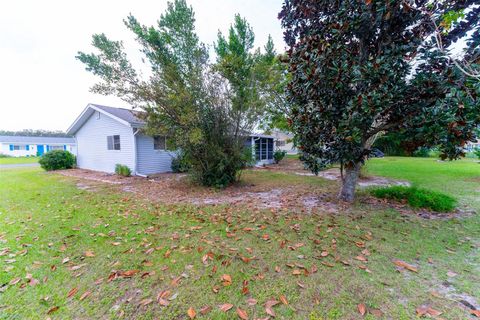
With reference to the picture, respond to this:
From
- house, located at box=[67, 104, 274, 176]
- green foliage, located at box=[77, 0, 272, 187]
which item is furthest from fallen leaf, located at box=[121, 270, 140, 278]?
house, located at box=[67, 104, 274, 176]

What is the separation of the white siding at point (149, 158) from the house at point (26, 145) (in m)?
30.3

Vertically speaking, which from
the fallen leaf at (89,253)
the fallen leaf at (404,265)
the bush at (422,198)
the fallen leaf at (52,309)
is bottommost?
the fallen leaf at (52,309)

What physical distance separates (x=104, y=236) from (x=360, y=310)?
384cm

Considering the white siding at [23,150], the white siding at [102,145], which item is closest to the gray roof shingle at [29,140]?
the white siding at [23,150]

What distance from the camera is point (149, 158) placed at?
11570mm

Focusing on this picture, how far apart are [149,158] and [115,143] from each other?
7.94ft

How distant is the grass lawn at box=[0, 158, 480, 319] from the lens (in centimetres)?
197

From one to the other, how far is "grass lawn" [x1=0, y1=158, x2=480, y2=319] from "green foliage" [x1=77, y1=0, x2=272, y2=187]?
323cm

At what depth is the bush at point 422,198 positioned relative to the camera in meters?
4.86

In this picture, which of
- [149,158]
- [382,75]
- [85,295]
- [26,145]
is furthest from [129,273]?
[26,145]

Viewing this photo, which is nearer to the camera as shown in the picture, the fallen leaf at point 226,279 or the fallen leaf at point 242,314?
the fallen leaf at point 242,314

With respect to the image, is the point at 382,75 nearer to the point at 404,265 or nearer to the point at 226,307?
the point at 404,265

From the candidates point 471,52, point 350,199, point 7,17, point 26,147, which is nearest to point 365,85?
point 471,52

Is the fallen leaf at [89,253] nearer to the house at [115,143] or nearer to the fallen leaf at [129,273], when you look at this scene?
the fallen leaf at [129,273]
